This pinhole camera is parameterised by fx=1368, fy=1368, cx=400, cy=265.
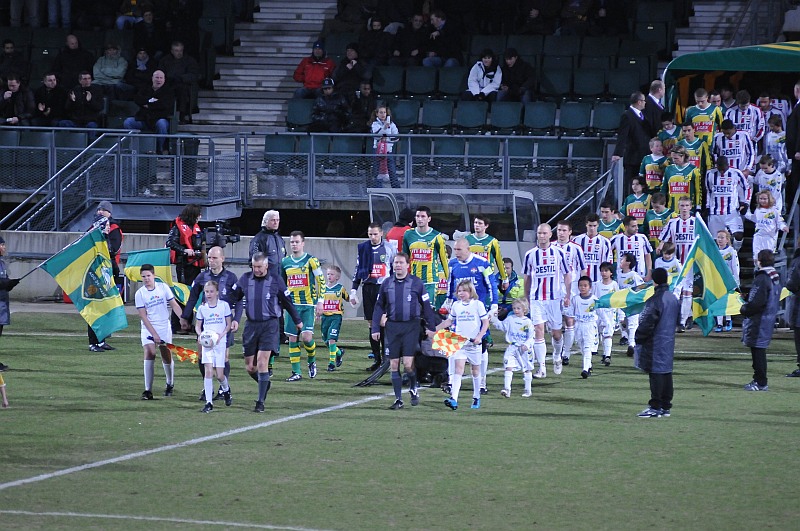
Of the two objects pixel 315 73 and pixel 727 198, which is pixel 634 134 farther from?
pixel 315 73

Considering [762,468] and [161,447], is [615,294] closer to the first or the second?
[762,468]

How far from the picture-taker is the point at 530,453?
40.8ft

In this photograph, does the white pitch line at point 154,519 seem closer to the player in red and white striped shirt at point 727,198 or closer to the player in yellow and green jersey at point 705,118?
the player in red and white striped shirt at point 727,198

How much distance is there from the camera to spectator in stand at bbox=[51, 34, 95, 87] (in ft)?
97.0

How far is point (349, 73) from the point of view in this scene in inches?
1148

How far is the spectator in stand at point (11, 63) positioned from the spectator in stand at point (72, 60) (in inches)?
31.4

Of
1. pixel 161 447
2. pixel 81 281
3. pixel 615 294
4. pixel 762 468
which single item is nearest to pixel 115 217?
pixel 81 281

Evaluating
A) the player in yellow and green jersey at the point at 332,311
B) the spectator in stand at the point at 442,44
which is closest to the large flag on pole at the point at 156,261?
the player in yellow and green jersey at the point at 332,311

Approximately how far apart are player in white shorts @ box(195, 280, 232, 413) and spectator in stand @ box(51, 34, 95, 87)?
15.8 meters

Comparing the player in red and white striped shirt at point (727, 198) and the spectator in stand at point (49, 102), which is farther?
the spectator in stand at point (49, 102)

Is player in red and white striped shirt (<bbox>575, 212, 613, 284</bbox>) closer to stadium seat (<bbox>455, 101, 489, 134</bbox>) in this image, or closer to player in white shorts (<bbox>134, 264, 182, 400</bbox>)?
stadium seat (<bbox>455, 101, 489, 134</bbox>)

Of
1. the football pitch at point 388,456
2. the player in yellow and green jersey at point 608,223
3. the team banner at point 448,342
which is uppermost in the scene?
the player in yellow and green jersey at point 608,223

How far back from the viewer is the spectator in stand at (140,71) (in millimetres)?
29375

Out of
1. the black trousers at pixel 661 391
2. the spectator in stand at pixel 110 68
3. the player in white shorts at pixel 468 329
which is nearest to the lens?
the black trousers at pixel 661 391
